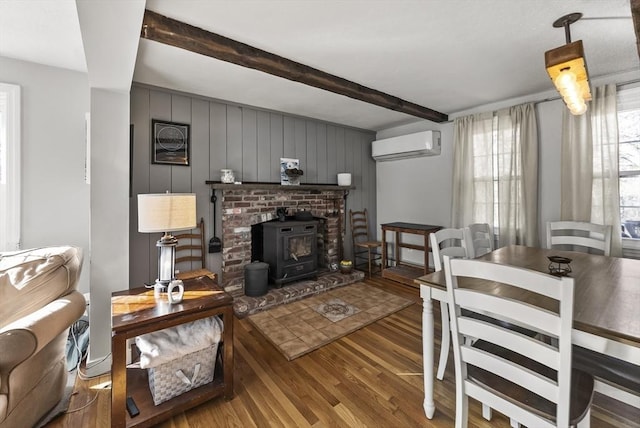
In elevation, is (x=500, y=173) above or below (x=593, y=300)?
above

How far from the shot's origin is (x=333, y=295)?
11.1ft

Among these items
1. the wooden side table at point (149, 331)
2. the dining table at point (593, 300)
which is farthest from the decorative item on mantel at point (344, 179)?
the wooden side table at point (149, 331)

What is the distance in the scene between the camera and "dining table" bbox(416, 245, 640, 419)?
0.96 m

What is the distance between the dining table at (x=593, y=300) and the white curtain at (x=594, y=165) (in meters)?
1.01

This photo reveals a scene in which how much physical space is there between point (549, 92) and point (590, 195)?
120 cm

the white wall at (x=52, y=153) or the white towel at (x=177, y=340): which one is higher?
the white wall at (x=52, y=153)

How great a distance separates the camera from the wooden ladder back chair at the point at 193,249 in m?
2.96

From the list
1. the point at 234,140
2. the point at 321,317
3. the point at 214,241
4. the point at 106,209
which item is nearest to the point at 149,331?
the point at 106,209

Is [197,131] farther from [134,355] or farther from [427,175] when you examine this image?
[427,175]

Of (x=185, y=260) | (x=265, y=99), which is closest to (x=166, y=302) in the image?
(x=185, y=260)

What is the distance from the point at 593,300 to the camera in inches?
47.7

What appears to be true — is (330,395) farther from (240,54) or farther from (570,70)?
(240,54)

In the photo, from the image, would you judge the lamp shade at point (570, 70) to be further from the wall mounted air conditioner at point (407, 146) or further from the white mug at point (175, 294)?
the white mug at point (175, 294)

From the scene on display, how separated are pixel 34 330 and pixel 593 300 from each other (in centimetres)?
256
